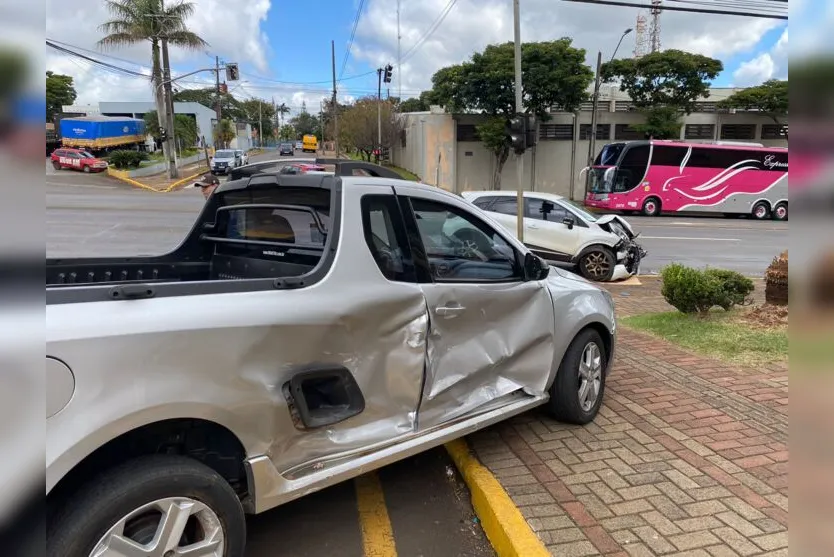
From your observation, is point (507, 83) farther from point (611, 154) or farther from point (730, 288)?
point (730, 288)

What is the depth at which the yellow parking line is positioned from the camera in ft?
9.69

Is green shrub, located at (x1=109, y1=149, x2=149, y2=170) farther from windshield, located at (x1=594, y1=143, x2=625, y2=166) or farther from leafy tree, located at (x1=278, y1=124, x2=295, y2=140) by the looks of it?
leafy tree, located at (x1=278, y1=124, x2=295, y2=140)

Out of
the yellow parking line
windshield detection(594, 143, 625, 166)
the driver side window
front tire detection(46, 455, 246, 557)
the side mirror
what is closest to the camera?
front tire detection(46, 455, 246, 557)

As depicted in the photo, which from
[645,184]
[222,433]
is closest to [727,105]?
[645,184]

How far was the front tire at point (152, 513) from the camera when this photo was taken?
6.35ft

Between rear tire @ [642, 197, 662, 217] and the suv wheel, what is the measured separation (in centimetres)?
1650

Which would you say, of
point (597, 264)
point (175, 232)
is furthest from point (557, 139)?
point (175, 232)

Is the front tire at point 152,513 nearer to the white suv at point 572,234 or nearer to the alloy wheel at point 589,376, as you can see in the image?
the alloy wheel at point 589,376

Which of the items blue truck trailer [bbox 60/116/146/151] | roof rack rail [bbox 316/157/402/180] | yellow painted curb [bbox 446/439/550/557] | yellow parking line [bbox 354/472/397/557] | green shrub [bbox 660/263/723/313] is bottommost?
yellow parking line [bbox 354/472/397/557]

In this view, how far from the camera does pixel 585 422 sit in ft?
13.6

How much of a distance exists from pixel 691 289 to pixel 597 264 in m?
5.64

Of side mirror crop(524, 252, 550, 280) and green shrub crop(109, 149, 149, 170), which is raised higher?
green shrub crop(109, 149, 149, 170)

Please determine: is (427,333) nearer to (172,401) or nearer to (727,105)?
(172,401)

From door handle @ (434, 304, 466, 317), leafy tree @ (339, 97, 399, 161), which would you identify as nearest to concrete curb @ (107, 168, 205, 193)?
leafy tree @ (339, 97, 399, 161)
